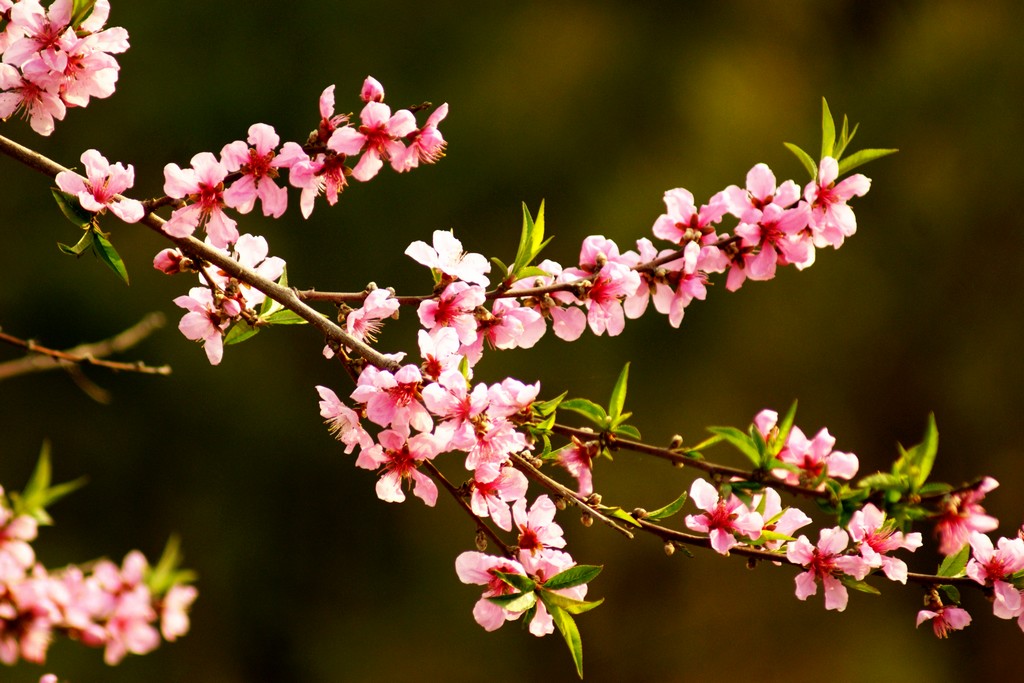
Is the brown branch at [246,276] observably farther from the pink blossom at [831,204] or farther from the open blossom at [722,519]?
the pink blossom at [831,204]

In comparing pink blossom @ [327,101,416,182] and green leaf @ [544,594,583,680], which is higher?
pink blossom @ [327,101,416,182]

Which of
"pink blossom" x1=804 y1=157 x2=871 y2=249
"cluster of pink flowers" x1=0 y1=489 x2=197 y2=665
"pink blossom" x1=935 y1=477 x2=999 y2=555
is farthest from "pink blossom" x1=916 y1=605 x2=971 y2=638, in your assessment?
"cluster of pink flowers" x1=0 y1=489 x2=197 y2=665

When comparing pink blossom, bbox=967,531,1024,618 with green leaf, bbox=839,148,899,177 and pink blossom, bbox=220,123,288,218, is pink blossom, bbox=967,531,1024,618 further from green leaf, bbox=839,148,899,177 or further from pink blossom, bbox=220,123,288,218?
pink blossom, bbox=220,123,288,218

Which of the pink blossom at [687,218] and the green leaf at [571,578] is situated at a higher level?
the pink blossom at [687,218]

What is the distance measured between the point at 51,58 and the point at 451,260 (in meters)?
0.40

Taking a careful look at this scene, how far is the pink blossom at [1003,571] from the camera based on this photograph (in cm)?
85

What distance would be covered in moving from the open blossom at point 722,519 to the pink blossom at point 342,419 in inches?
12.1

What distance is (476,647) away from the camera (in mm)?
2947

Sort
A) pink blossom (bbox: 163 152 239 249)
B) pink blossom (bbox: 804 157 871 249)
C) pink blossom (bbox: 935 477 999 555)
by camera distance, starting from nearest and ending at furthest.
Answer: pink blossom (bbox: 935 477 999 555)
pink blossom (bbox: 163 152 239 249)
pink blossom (bbox: 804 157 871 249)

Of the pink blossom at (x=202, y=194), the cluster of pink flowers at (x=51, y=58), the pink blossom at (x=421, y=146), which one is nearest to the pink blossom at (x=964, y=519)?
the pink blossom at (x=421, y=146)

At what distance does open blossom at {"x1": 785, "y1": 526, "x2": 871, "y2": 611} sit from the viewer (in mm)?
823

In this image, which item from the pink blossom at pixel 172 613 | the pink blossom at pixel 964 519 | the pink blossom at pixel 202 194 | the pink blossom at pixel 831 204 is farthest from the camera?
the pink blossom at pixel 172 613

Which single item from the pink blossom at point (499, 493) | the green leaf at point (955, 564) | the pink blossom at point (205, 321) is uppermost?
the pink blossom at point (205, 321)

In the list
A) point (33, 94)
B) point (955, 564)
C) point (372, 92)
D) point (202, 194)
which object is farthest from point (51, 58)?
point (955, 564)
